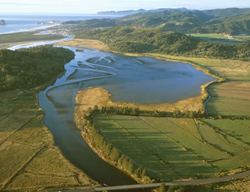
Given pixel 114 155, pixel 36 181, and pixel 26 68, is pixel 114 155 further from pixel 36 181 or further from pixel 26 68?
pixel 26 68

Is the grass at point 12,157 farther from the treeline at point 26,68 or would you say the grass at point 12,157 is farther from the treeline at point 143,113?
the treeline at point 26,68

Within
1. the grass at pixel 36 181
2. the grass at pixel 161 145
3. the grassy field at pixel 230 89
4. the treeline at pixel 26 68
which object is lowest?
the grass at pixel 36 181

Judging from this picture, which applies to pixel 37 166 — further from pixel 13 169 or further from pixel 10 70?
pixel 10 70

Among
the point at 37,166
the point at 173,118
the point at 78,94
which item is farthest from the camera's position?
the point at 78,94

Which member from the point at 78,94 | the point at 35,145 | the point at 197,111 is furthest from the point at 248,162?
the point at 78,94

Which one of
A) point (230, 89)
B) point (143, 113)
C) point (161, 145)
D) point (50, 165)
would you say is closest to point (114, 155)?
point (161, 145)

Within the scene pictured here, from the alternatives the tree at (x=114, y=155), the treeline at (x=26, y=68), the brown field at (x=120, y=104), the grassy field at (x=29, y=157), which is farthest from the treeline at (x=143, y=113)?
the treeline at (x=26, y=68)
